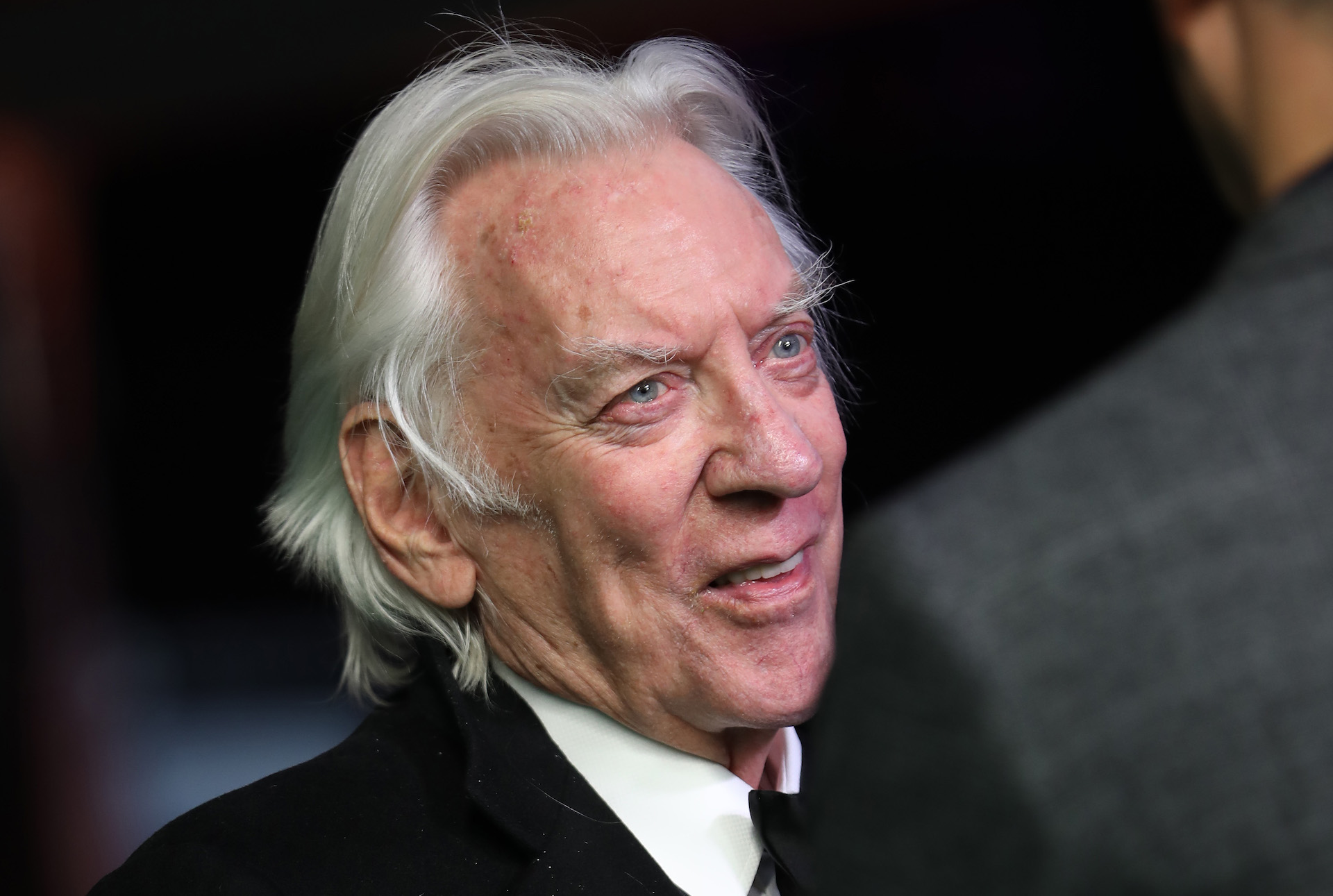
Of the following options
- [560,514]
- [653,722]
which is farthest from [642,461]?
[653,722]

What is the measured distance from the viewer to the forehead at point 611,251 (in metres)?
1.65

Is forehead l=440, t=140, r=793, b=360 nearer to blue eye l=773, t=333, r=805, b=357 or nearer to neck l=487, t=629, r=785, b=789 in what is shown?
blue eye l=773, t=333, r=805, b=357

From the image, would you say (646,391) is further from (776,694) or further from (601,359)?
(776,694)

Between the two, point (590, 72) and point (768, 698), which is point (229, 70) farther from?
point (768, 698)

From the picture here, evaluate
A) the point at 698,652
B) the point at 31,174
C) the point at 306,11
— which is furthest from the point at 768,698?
the point at 31,174

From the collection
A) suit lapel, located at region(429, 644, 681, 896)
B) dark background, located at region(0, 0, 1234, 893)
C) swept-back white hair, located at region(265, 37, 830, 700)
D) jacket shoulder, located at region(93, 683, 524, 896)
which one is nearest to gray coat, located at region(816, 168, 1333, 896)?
suit lapel, located at region(429, 644, 681, 896)

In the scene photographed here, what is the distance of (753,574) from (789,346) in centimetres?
37

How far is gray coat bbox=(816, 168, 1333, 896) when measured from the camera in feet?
2.19

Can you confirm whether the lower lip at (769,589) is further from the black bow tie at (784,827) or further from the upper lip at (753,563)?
the black bow tie at (784,827)

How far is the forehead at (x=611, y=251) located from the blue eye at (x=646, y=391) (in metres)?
0.07

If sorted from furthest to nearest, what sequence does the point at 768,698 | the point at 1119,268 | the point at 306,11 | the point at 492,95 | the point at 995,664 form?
the point at 306,11, the point at 1119,268, the point at 492,95, the point at 768,698, the point at 995,664

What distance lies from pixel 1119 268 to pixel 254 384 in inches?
143

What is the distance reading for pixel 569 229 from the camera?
1.68m

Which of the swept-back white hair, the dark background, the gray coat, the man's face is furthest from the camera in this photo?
the dark background
